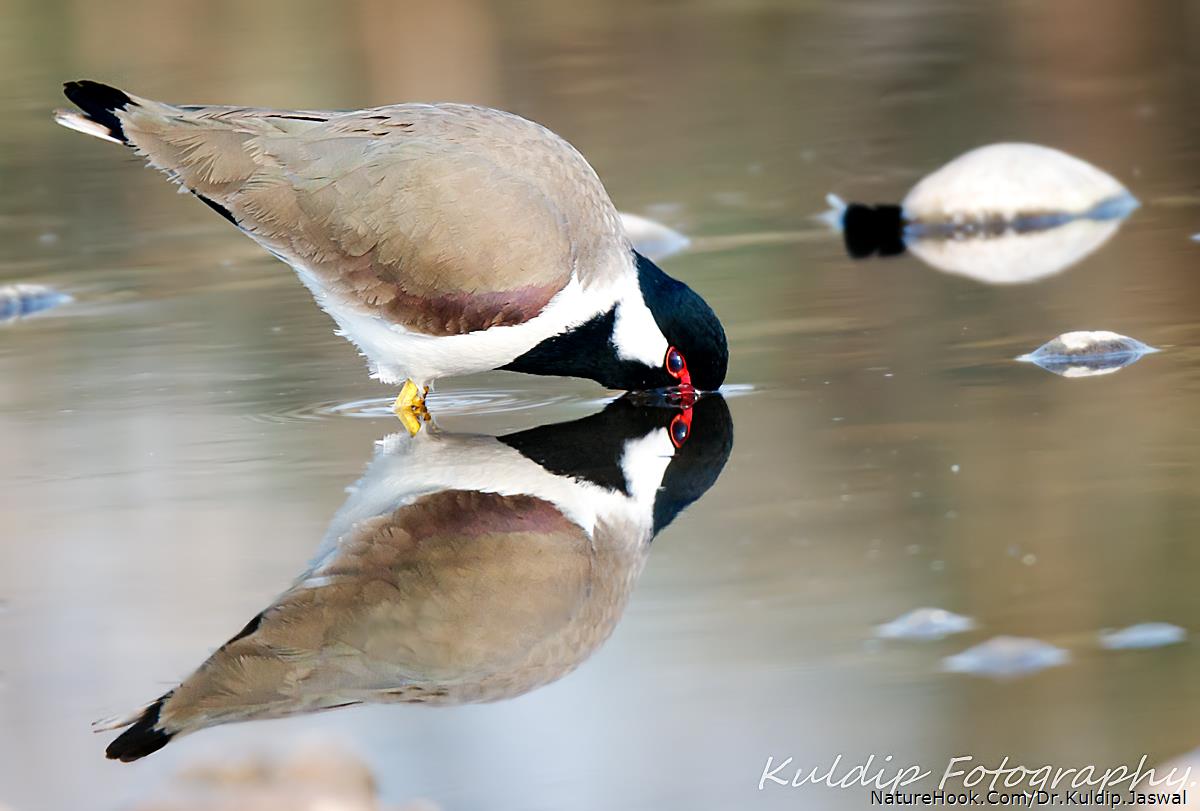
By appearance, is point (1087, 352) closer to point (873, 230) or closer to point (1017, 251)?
point (1017, 251)

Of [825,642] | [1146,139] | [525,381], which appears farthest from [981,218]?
[825,642]

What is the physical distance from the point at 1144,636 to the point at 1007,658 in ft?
0.99

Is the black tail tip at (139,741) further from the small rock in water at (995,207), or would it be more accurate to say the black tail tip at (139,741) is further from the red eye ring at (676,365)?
the small rock in water at (995,207)

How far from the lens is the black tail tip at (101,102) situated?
6.53 m

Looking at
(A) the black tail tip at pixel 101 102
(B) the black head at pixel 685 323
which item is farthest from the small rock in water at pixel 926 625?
(A) the black tail tip at pixel 101 102

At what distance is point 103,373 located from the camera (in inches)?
280

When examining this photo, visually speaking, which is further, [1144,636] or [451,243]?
[451,243]

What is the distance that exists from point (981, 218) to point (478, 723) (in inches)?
220

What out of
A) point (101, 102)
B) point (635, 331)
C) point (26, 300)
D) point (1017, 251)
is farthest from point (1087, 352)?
point (26, 300)

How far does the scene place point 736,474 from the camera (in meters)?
5.46

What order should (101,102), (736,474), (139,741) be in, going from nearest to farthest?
1. (139,741)
2. (736,474)
3. (101,102)

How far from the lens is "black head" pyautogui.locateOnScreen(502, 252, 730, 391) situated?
619 centimetres

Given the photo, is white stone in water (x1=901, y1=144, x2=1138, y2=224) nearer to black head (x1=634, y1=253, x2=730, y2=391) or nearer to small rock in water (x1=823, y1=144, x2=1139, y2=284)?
small rock in water (x1=823, y1=144, x2=1139, y2=284)

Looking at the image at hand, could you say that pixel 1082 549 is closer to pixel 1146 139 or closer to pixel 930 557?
pixel 930 557
